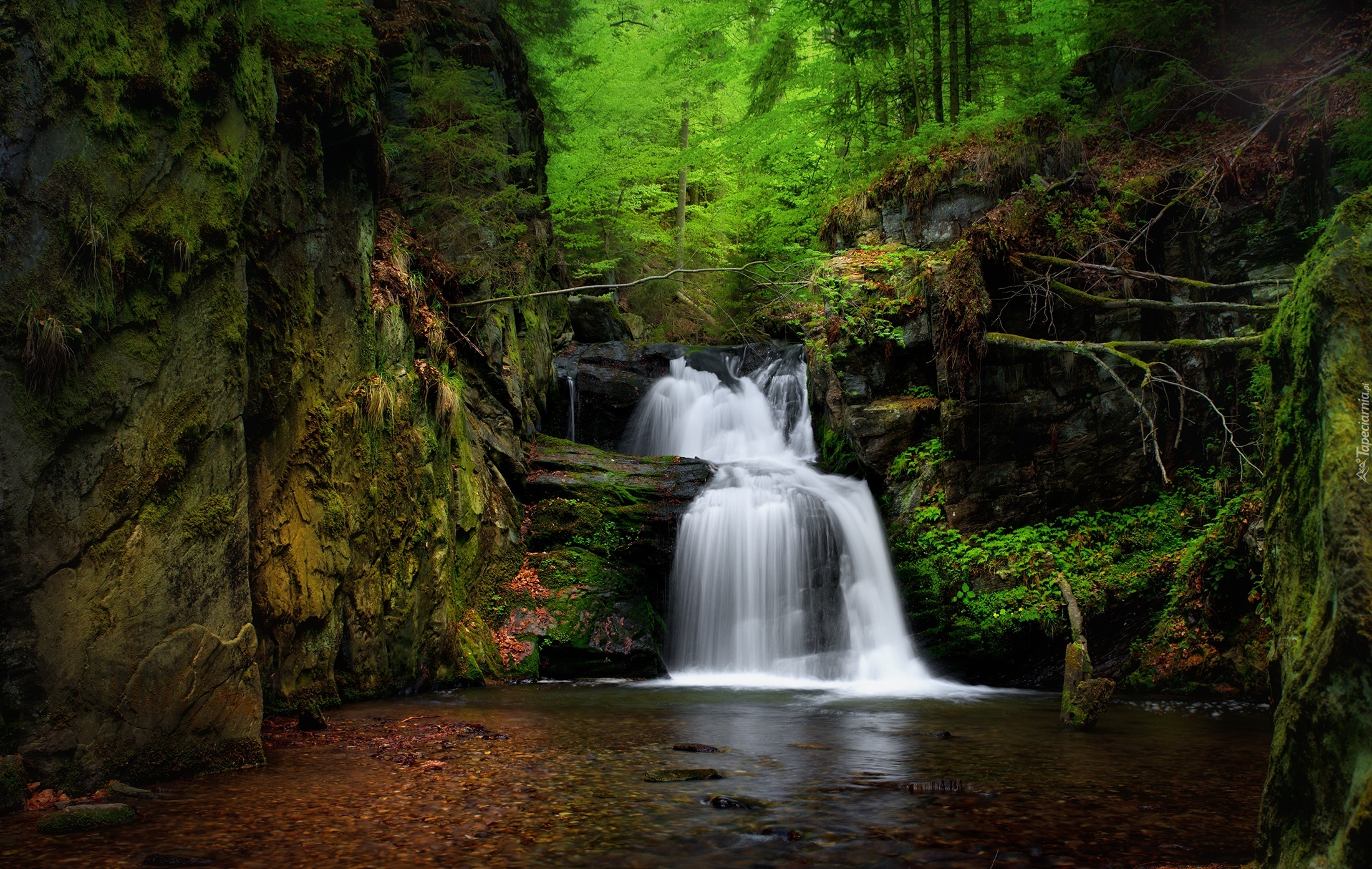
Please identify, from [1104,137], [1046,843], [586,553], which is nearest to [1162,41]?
[1104,137]

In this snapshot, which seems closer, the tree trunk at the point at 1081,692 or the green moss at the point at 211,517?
the green moss at the point at 211,517

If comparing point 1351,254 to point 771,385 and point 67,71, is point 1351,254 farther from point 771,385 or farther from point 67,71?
point 771,385

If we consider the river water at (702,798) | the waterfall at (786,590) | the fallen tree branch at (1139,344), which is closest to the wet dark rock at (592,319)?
the waterfall at (786,590)

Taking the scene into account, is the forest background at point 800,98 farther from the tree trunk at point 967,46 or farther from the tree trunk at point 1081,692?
the tree trunk at point 1081,692

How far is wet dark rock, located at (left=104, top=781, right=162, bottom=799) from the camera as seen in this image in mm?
4281

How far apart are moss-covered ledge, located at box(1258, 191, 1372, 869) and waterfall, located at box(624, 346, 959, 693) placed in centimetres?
793

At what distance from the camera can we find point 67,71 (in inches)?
174

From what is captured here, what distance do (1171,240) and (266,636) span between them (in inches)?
476

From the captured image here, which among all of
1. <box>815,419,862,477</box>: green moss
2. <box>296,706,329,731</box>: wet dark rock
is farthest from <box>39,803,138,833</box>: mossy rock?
<box>815,419,862,477</box>: green moss

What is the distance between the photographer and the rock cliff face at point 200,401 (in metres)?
4.25

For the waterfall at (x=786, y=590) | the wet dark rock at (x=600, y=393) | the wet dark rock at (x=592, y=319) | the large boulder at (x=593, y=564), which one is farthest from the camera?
the wet dark rock at (x=592, y=319)

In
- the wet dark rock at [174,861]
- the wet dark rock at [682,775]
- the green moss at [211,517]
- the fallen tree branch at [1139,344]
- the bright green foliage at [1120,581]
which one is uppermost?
the fallen tree branch at [1139,344]

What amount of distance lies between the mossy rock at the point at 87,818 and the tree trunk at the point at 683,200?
67.1ft

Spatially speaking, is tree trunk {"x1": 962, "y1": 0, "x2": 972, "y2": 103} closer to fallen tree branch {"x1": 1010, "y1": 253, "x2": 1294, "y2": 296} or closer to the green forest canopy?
the green forest canopy
